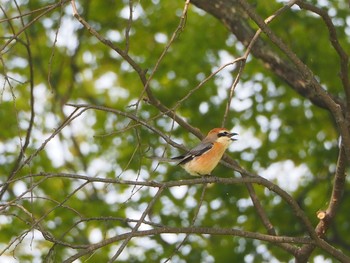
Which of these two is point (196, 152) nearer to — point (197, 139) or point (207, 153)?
point (207, 153)

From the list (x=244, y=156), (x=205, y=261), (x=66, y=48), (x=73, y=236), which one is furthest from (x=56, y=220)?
(x=66, y=48)

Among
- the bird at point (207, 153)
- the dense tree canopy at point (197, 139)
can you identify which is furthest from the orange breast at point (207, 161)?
the dense tree canopy at point (197, 139)

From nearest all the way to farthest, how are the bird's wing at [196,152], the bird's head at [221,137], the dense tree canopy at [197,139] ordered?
1. the bird's wing at [196,152]
2. the bird's head at [221,137]
3. the dense tree canopy at [197,139]

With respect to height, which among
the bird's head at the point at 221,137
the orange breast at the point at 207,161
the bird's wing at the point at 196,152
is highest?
the bird's head at the point at 221,137

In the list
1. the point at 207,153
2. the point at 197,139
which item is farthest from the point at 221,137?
the point at 197,139

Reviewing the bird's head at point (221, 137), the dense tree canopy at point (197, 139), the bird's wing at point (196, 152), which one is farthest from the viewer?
the dense tree canopy at point (197, 139)

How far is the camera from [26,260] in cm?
1277

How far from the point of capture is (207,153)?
7.59 m

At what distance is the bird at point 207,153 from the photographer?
7551 millimetres

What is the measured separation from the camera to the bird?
7551 mm

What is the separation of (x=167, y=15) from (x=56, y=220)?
4.01 metres

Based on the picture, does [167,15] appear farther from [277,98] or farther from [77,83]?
[77,83]

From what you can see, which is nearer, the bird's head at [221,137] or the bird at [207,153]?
the bird at [207,153]

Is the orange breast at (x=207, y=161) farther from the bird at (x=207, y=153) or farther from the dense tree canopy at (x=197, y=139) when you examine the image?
the dense tree canopy at (x=197, y=139)
